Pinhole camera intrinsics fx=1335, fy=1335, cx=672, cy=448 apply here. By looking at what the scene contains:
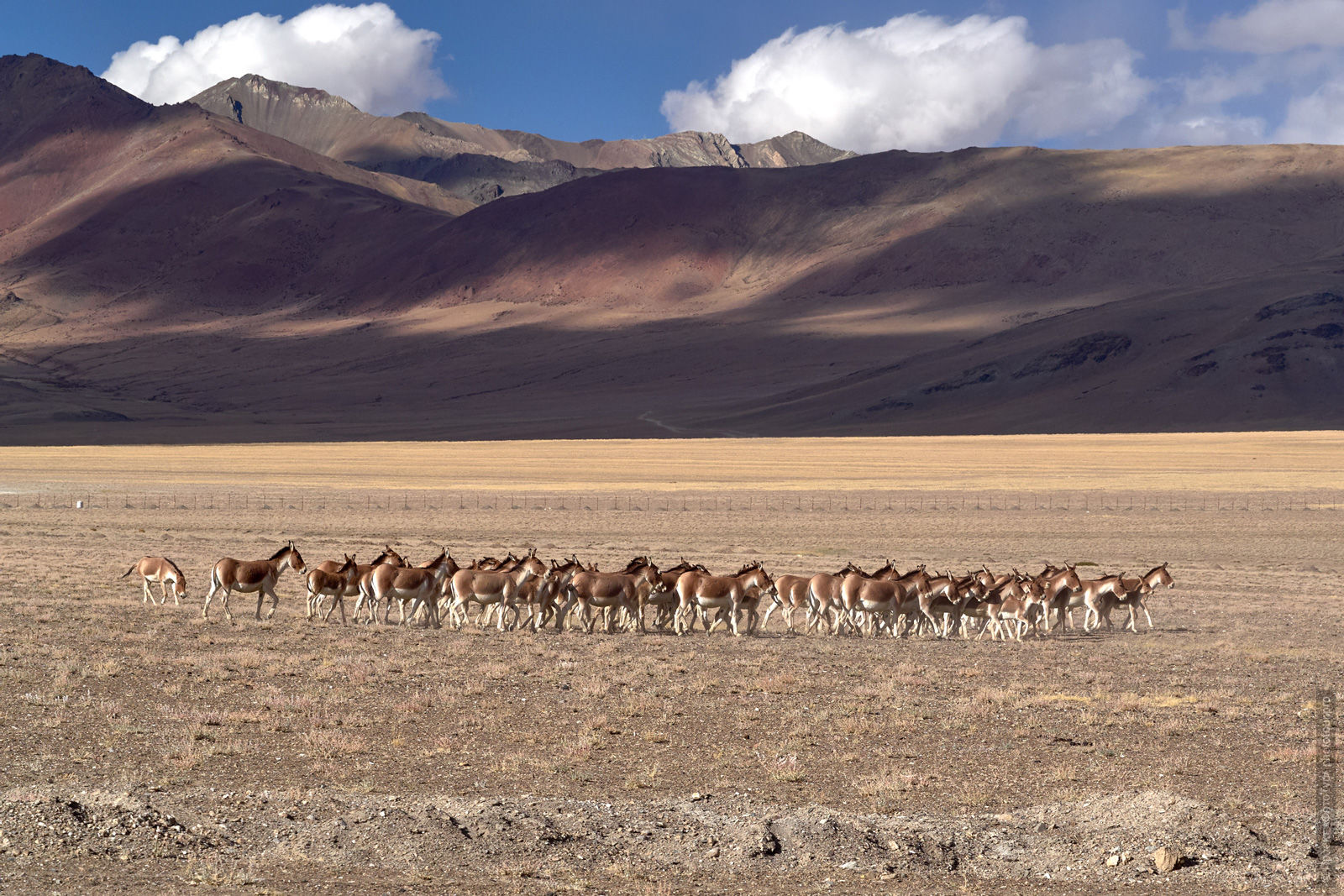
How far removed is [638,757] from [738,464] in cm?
7508

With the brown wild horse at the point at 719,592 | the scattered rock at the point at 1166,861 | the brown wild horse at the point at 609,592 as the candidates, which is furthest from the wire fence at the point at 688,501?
the scattered rock at the point at 1166,861

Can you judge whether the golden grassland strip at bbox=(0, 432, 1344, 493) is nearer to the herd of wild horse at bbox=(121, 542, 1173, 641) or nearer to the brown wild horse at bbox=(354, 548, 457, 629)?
the herd of wild horse at bbox=(121, 542, 1173, 641)

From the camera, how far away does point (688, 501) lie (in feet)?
186

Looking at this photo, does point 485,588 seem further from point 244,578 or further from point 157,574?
point 157,574

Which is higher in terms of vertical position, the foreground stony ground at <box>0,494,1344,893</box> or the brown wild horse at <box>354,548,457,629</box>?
the brown wild horse at <box>354,548,457,629</box>

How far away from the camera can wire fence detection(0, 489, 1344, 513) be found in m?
52.4

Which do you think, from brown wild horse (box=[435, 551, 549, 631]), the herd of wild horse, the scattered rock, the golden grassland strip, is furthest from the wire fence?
the scattered rock

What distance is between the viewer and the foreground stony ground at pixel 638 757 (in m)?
9.64

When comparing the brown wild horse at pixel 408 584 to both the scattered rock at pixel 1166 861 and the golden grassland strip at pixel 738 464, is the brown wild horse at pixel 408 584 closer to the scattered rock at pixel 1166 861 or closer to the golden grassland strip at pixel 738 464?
the scattered rock at pixel 1166 861

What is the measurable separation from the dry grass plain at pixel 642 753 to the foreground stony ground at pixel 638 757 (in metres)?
0.04

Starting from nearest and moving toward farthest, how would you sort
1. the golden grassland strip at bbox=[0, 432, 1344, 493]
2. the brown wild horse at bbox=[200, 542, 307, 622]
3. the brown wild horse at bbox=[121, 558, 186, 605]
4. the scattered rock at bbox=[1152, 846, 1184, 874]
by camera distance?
the scattered rock at bbox=[1152, 846, 1184, 874] → the brown wild horse at bbox=[200, 542, 307, 622] → the brown wild horse at bbox=[121, 558, 186, 605] → the golden grassland strip at bbox=[0, 432, 1344, 493]

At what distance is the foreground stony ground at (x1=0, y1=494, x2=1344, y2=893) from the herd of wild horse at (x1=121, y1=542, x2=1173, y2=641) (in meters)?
0.79

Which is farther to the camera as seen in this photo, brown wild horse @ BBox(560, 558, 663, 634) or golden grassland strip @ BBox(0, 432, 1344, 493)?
golden grassland strip @ BBox(0, 432, 1344, 493)

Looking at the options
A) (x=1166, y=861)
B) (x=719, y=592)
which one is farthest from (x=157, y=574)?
(x=1166, y=861)
